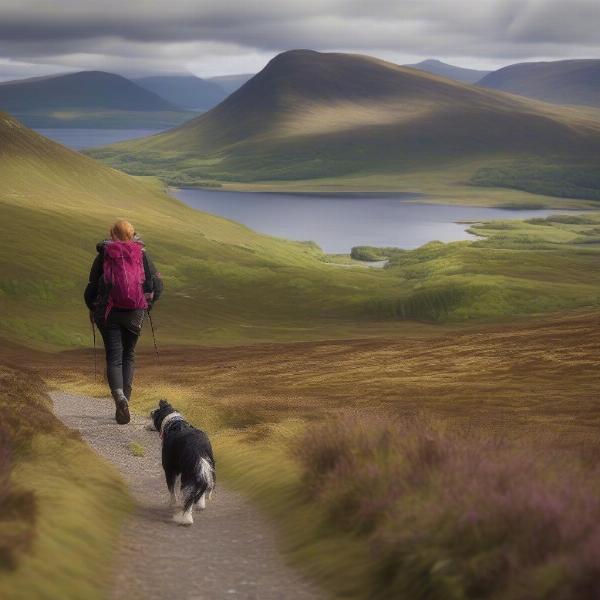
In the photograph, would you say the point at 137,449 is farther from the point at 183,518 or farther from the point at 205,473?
the point at 183,518

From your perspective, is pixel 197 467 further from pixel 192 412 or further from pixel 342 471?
pixel 192 412

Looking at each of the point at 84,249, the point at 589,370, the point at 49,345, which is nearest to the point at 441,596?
the point at 589,370

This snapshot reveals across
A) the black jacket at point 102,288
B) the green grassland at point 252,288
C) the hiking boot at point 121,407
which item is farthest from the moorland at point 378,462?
the green grassland at point 252,288

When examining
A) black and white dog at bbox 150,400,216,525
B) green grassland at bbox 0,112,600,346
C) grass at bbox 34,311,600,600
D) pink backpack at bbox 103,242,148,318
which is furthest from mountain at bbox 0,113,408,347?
black and white dog at bbox 150,400,216,525

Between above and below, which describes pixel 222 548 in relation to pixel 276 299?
above

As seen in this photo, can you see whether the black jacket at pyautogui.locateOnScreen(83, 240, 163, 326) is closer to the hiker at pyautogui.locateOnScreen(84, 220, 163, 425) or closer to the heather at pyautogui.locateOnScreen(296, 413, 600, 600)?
the hiker at pyautogui.locateOnScreen(84, 220, 163, 425)

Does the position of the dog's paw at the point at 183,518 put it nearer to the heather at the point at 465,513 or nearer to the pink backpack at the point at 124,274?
the heather at the point at 465,513

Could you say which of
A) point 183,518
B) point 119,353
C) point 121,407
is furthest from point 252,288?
point 183,518

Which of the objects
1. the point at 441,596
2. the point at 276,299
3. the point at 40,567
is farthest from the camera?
the point at 276,299

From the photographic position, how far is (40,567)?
9094mm

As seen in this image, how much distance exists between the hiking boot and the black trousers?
0.11 m

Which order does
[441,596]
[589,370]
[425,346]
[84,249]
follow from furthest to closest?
1. [84,249]
2. [425,346]
3. [589,370]
4. [441,596]

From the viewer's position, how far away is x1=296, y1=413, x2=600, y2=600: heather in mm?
7754

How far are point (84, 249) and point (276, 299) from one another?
115ft
